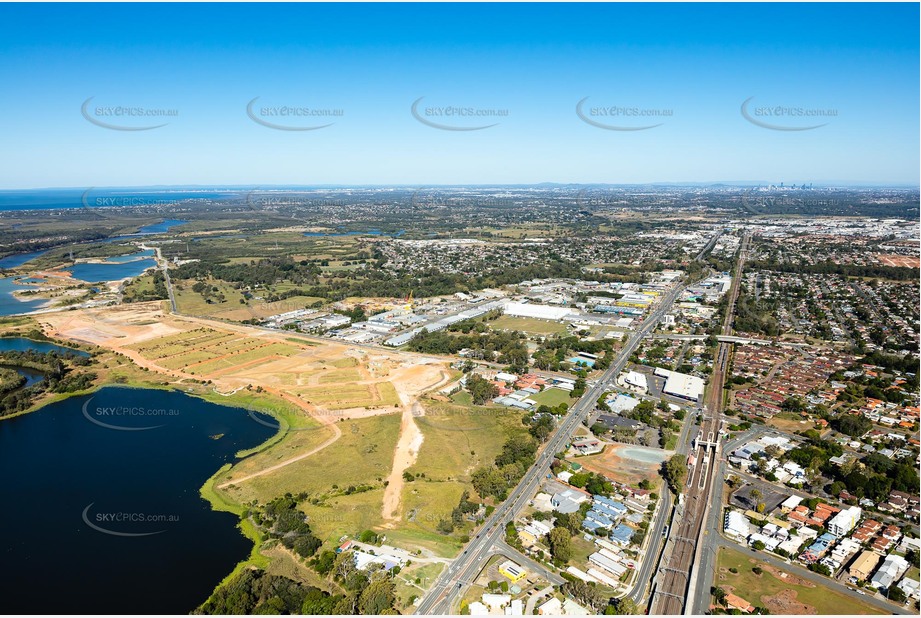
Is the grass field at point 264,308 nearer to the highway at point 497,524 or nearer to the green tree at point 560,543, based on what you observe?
the highway at point 497,524

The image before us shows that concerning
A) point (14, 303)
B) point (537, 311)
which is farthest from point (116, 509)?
point (14, 303)

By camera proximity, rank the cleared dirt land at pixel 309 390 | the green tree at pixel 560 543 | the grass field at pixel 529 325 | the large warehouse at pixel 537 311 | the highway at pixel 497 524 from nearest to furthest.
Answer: the highway at pixel 497 524 < the green tree at pixel 560 543 < the cleared dirt land at pixel 309 390 < the grass field at pixel 529 325 < the large warehouse at pixel 537 311

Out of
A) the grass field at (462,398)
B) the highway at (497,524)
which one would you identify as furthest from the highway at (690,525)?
the grass field at (462,398)

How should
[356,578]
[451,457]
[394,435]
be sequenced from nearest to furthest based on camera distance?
[356,578] → [451,457] → [394,435]

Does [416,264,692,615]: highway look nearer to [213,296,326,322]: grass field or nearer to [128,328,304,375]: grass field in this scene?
[128,328,304,375]: grass field

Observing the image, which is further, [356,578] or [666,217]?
[666,217]

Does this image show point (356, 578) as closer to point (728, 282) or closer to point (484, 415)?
point (484, 415)

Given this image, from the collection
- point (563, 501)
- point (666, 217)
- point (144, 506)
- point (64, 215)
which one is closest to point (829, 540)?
point (563, 501)

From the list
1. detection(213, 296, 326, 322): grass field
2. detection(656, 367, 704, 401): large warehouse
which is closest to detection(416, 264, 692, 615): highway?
detection(656, 367, 704, 401): large warehouse
